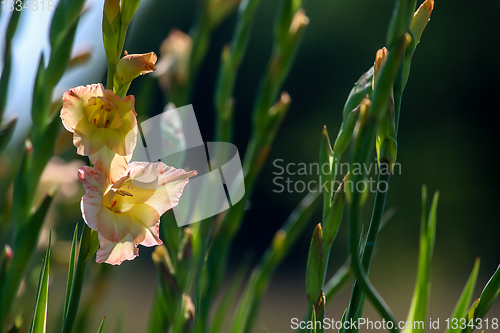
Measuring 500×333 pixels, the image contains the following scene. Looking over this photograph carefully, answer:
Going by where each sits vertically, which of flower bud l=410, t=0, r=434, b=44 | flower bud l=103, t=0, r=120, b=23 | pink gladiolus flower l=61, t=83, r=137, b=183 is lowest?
pink gladiolus flower l=61, t=83, r=137, b=183

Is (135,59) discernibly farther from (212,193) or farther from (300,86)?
(300,86)

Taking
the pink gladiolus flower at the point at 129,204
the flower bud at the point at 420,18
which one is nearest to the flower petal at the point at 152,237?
the pink gladiolus flower at the point at 129,204

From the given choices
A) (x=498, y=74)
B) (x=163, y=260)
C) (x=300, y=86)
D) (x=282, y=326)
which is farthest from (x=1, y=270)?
(x=498, y=74)

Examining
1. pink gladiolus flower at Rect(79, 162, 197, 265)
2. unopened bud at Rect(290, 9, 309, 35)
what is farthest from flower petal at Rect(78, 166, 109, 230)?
unopened bud at Rect(290, 9, 309, 35)

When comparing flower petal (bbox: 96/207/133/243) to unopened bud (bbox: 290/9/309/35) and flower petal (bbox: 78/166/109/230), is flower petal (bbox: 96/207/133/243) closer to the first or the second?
flower petal (bbox: 78/166/109/230)

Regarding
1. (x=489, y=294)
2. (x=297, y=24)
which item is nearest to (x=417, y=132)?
(x=297, y=24)

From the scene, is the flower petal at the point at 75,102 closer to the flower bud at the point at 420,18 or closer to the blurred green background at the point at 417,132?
the flower bud at the point at 420,18

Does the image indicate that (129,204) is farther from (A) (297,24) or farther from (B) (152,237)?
(A) (297,24)
